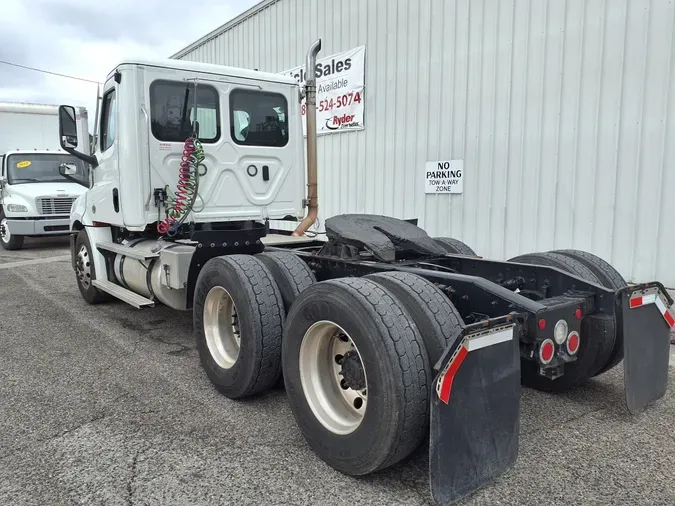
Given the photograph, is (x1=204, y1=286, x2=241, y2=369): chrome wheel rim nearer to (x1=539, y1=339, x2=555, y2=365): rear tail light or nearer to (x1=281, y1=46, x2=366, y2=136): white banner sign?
(x1=539, y1=339, x2=555, y2=365): rear tail light

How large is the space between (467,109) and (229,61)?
26.0ft

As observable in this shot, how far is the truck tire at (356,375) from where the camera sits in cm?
257

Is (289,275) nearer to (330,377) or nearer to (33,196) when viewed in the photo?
(330,377)

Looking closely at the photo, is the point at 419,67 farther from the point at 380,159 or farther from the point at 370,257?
the point at 370,257

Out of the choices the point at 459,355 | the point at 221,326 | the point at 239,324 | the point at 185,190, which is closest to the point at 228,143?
the point at 185,190

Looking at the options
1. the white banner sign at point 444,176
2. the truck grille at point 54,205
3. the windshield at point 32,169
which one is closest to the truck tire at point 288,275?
the white banner sign at point 444,176

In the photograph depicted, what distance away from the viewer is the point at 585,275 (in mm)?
3863

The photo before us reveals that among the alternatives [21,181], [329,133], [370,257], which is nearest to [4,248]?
[21,181]

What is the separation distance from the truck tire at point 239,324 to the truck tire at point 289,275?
76 mm

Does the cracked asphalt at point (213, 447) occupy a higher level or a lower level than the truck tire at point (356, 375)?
lower

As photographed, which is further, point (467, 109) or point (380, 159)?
point (380, 159)

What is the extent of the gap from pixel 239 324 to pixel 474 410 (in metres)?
1.86

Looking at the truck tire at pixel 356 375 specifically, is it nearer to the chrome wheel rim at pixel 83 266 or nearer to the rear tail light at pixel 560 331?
the rear tail light at pixel 560 331

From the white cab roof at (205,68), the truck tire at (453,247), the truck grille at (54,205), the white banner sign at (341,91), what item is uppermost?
the white banner sign at (341,91)
